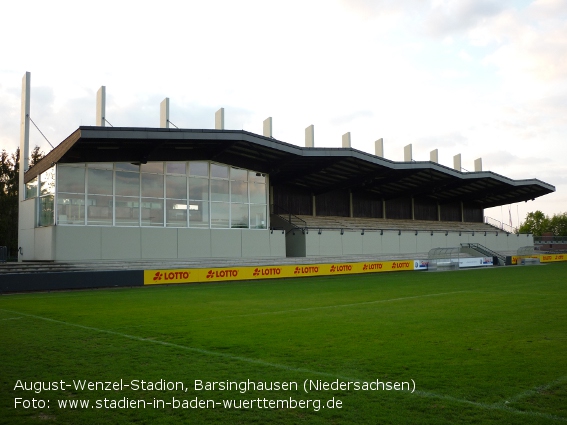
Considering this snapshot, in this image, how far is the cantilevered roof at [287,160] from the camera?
105ft

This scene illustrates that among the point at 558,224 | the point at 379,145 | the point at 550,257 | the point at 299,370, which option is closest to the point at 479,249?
the point at 550,257

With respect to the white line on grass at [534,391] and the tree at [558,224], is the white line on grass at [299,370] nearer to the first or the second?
the white line on grass at [534,391]

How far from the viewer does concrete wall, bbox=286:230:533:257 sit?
45.5m

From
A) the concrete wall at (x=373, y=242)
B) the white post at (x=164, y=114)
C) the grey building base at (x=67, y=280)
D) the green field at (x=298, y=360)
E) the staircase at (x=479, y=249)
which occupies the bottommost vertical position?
the green field at (x=298, y=360)

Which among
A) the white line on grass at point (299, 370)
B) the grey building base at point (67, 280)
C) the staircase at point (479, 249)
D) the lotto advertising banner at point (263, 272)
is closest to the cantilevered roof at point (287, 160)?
the staircase at point (479, 249)

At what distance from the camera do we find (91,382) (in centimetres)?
782

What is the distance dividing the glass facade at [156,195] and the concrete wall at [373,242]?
16.2ft

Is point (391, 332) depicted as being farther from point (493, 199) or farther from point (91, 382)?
point (493, 199)

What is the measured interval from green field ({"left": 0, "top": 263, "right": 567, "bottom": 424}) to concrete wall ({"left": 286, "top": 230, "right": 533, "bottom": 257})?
27228mm

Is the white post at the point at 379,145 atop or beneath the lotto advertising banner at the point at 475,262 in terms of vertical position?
atop

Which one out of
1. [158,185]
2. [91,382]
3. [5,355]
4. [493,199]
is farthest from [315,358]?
[493,199]

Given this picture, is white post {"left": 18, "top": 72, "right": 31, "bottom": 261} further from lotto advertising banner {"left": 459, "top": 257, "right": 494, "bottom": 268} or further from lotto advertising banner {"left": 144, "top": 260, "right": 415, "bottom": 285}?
lotto advertising banner {"left": 459, "top": 257, "right": 494, "bottom": 268}

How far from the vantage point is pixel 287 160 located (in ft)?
137

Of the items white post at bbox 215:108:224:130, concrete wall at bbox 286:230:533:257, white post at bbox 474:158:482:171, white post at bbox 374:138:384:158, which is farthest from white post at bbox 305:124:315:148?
white post at bbox 474:158:482:171
